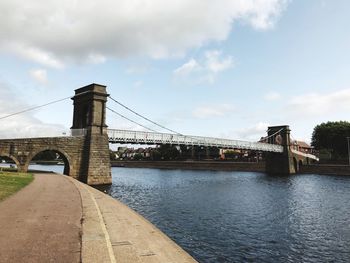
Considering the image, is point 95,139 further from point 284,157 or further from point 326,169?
point 284,157

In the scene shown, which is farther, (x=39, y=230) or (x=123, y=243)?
(x=39, y=230)

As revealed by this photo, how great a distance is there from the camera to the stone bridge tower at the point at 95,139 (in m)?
41.9

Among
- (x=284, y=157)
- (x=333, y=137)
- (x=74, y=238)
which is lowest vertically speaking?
(x=74, y=238)

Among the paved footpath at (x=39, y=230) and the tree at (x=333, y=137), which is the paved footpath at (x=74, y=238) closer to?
the paved footpath at (x=39, y=230)

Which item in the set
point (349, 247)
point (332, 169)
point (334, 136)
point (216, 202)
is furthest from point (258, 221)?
point (334, 136)

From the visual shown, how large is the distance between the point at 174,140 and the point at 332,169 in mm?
40534

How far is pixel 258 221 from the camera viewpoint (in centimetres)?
1988

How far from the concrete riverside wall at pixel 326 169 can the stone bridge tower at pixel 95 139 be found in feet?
176

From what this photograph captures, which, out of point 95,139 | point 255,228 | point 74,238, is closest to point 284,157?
point 95,139

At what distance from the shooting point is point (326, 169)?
75750 mm

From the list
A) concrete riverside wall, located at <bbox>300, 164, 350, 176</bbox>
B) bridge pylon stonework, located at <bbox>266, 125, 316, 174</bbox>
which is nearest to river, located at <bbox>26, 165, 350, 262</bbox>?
concrete riverside wall, located at <bbox>300, 164, 350, 176</bbox>

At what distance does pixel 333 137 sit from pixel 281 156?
21297 mm

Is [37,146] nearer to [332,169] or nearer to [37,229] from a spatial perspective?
[37,229]

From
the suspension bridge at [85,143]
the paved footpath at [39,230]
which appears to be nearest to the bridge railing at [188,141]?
Result: the suspension bridge at [85,143]
